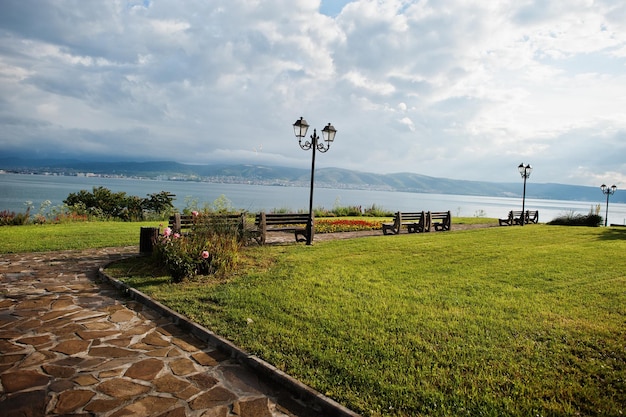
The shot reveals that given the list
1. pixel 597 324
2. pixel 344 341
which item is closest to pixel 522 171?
pixel 597 324

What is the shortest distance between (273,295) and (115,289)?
3206mm

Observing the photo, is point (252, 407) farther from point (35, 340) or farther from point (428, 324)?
point (35, 340)

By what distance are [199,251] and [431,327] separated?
5.12 meters

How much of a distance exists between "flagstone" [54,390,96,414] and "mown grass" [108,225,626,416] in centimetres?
162

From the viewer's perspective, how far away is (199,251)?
7.93 m

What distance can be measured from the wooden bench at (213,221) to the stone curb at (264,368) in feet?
11.1

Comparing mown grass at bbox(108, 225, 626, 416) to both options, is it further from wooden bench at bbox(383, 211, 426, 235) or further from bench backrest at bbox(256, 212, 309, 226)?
wooden bench at bbox(383, 211, 426, 235)

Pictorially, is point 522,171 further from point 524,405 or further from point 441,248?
point 524,405

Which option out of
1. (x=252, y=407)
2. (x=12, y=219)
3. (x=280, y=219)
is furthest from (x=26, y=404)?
(x=12, y=219)

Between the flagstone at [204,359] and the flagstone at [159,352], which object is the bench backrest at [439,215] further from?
the flagstone at [159,352]

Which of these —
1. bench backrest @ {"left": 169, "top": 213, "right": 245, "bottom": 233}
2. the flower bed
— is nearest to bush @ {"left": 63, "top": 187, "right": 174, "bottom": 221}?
the flower bed

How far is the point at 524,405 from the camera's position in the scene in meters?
3.23

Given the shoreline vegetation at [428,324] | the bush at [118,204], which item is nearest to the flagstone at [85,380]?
the shoreline vegetation at [428,324]

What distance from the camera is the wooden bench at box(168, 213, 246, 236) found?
30.4 ft
